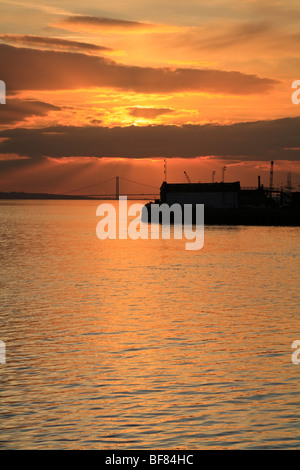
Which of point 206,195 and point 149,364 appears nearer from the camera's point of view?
point 149,364

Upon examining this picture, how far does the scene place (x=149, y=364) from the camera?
2258 cm

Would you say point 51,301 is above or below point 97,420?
above

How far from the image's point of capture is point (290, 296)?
3938cm

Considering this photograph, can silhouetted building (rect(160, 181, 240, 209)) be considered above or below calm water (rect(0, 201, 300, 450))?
above

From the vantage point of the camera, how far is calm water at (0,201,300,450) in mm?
16203

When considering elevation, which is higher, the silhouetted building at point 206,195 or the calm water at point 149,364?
→ the silhouetted building at point 206,195

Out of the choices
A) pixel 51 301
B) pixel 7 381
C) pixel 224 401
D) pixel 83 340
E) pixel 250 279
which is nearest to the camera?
pixel 224 401

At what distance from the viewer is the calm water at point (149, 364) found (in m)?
16.2

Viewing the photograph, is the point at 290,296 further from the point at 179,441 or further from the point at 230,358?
the point at 179,441

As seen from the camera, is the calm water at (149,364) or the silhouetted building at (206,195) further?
the silhouetted building at (206,195)

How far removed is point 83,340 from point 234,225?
127 meters

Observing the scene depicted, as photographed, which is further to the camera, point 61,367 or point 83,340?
point 83,340

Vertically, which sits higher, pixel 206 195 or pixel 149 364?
pixel 206 195

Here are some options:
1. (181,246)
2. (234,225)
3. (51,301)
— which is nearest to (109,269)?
(51,301)
